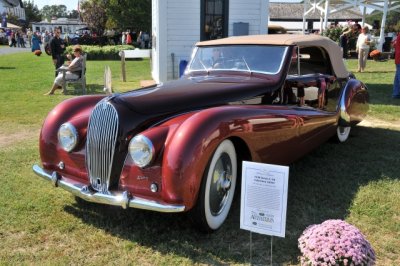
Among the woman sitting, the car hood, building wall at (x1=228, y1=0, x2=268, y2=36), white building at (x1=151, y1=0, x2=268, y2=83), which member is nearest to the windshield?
the car hood

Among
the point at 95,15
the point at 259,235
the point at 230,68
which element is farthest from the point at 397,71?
the point at 95,15

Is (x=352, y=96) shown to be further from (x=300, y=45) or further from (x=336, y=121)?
(x=300, y=45)

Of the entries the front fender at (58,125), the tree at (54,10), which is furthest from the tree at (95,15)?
the tree at (54,10)

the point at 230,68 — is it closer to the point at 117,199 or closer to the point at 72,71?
the point at 117,199

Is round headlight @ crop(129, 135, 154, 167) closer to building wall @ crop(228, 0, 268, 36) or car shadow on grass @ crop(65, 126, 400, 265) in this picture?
car shadow on grass @ crop(65, 126, 400, 265)

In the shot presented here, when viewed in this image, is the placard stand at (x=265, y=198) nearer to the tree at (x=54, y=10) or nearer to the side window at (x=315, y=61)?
the side window at (x=315, y=61)

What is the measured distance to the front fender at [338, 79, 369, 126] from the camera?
229 inches

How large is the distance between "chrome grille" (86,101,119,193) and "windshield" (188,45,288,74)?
192cm

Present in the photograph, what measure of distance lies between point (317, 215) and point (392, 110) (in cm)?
569

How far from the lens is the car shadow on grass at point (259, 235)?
320cm

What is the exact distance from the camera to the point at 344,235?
8.71ft

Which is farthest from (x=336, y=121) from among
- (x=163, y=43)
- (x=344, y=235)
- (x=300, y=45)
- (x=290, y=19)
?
(x=290, y=19)

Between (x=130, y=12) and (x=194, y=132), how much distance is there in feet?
115

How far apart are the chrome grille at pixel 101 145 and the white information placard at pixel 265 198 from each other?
1.19 m
